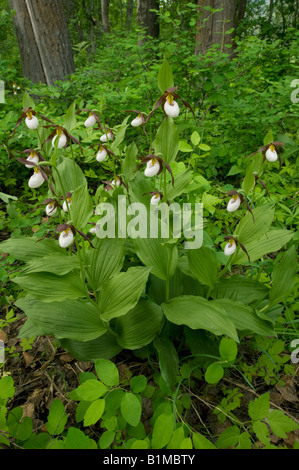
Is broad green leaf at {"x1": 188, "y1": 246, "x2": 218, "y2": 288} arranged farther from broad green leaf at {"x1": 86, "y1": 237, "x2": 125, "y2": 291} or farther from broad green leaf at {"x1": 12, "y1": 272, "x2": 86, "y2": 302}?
broad green leaf at {"x1": 12, "y1": 272, "x2": 86, "y2": 302}

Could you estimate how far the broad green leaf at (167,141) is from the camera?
1.31 m

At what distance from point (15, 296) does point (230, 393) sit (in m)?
1.40

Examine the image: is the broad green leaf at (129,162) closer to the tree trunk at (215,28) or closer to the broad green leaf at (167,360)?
the broad green leaf at (167,360)

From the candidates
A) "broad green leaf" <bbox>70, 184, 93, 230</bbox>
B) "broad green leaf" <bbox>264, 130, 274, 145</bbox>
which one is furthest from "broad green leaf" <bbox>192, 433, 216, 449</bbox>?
"broad green leaf" <bbox>264, 130, 274, 145</bbox>

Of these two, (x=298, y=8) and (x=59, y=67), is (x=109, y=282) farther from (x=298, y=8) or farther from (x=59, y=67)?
(x=298, y=8)

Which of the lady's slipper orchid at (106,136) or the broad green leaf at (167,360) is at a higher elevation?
the lady's slipper orchid at (106,136)

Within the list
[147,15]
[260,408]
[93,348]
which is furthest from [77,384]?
[147,15]

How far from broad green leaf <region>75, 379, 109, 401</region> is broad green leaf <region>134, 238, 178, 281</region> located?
1.67ft

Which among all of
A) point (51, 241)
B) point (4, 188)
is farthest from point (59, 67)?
point (51, 241)

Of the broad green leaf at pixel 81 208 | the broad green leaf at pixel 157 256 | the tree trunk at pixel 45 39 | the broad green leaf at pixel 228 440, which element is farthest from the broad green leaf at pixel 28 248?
the tree trunk at pixel 45 39

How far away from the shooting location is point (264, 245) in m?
1.46

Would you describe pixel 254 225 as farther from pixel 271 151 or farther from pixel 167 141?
pixel 167 141

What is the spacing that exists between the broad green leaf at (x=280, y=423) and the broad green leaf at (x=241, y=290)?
1.63 ft

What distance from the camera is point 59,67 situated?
4.21 metres
